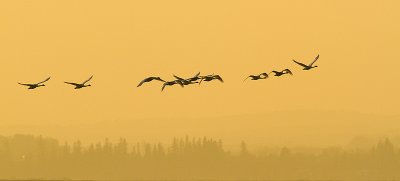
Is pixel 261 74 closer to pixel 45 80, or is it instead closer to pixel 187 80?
pixel 187 80

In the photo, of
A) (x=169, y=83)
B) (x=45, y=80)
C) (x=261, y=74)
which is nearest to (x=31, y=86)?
(x=45, y=80)

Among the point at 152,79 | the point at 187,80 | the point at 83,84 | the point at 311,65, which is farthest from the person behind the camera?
the point at 311,65

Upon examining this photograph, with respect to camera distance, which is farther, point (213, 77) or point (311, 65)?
point (311, 65)

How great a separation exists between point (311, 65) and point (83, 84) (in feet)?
105

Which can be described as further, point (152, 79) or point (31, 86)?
point (31, 86)

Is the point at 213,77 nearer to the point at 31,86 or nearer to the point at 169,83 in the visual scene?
the point at 169,83

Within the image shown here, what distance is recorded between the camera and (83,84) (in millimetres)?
105688

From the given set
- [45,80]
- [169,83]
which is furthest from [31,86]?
[169,83]

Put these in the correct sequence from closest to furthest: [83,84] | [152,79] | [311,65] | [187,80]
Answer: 1. [152,79]
2. [187,80]
3. [83,84]
4. [311,65]

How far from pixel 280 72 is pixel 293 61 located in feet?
33.9

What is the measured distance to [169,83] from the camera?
9631cm

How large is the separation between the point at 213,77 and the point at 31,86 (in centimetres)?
2416

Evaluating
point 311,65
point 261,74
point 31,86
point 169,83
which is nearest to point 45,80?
point 31,86

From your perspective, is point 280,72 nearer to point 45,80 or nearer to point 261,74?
point 261,74
